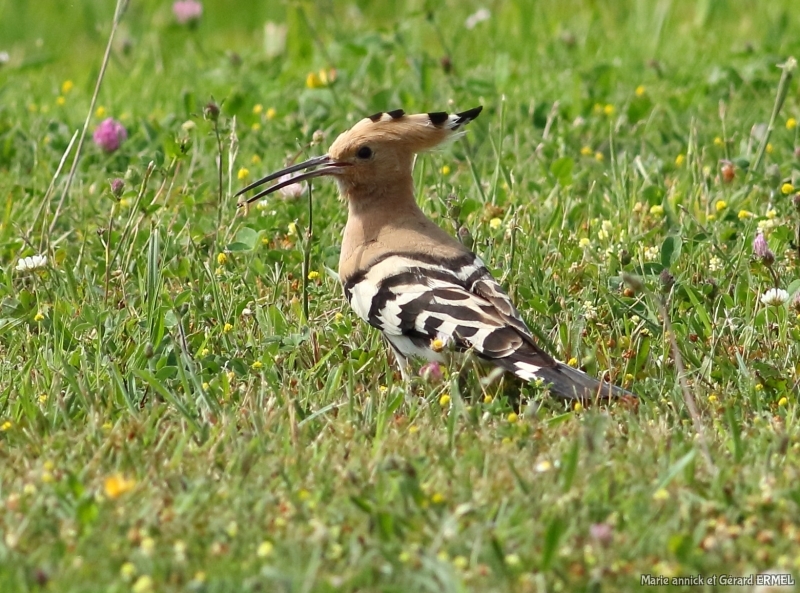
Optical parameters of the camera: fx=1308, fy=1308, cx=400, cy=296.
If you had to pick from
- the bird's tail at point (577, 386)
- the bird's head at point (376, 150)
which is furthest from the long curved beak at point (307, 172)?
the bird's tail at point (577, 386)

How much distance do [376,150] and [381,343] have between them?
753 millimetres

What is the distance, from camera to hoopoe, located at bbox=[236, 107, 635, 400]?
138 inches

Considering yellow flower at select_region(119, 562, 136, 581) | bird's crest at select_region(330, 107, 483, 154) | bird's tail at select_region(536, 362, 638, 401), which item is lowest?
bird's tail at select_region(536, 362, 638, 401)

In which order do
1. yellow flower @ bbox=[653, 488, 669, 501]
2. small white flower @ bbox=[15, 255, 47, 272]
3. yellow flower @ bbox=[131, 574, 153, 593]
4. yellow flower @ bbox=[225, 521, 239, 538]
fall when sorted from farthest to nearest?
small white flower @ bbox=[15, 255, 47, 272] → yellow flower @ bbox=[653, 488, 669, 501] → yellow flower @ bbox=[225, 521, 239, 538] → yellow flower @ bbox=[131, 574, 153, 593]

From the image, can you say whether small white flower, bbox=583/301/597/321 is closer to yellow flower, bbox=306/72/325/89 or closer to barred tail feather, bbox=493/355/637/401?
barred tail feather, bbox=493/355/637/401

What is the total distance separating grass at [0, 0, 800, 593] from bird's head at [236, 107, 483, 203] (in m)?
0.31

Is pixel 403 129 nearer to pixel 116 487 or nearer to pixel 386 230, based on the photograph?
pixel 386 230

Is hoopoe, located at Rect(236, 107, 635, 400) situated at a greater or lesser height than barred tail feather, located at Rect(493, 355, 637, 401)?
greater

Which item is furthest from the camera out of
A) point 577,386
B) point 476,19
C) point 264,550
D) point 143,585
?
point 476,19

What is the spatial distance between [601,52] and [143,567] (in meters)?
5.13

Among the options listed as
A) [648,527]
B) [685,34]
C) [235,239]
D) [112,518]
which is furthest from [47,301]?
[685,34]

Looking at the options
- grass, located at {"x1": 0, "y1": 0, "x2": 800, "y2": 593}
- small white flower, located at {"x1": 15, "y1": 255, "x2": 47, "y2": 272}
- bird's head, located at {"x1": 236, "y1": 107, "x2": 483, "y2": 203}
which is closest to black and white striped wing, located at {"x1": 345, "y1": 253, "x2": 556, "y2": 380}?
grass, located at {"x1": 0, "y1": 0, "x2": 800, "y2": 593}

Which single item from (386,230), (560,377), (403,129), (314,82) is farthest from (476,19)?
(560,377)

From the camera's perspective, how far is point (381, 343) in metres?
3.92
